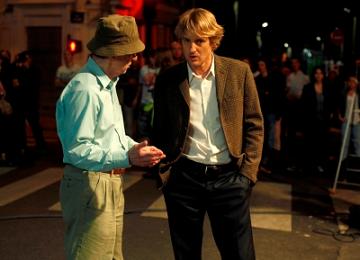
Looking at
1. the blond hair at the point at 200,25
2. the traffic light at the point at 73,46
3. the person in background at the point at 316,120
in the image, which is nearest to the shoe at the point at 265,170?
the person in background at the point at 316,120

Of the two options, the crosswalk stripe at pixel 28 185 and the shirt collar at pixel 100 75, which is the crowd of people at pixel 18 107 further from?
the shirt collar at pixel 100 75

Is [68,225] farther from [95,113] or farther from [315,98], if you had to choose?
[315,98]

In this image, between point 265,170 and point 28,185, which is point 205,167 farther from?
point 265,170

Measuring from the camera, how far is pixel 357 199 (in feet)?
24.9

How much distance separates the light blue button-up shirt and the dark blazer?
559 millimetres

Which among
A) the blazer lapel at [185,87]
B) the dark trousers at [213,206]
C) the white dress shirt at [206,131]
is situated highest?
the blazer lapel at [185,87]

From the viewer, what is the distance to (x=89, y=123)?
2686 millimetres

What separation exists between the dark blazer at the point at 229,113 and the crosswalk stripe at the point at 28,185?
4171 millimetres

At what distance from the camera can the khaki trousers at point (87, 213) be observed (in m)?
2.81

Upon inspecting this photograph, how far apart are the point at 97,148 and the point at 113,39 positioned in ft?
1.94

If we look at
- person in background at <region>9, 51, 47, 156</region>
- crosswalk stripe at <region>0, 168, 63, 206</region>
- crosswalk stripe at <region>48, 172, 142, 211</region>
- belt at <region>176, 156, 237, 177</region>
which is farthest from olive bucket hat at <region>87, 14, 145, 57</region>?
person in background at <region>9, 51, 47, 156</region>

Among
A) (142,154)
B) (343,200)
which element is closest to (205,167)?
(142,154)

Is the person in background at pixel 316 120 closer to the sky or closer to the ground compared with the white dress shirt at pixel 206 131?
closer to the ground

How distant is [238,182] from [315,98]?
22.1ft
